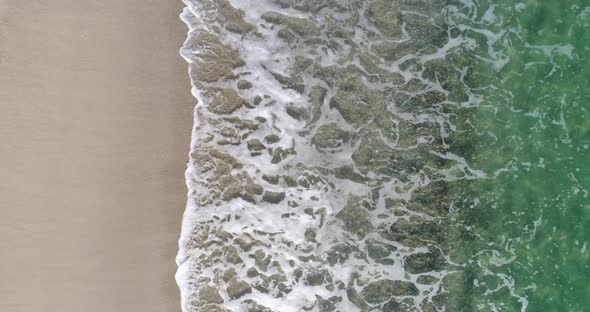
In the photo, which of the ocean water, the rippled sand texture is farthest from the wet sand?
the ocean water

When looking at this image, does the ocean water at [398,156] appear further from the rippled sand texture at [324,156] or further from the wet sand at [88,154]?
the wet sand at [88,154]

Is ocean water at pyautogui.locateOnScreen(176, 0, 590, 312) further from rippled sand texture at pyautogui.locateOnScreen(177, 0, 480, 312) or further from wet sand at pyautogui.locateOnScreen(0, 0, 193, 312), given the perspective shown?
wet sand at pyautogui.locateOnScreen(0, 0, 193, 312)

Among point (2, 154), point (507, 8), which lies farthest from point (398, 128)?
point (2, 154)

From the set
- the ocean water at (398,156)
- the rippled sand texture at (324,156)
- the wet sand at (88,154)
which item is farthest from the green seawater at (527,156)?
the wet sand at (88,154)

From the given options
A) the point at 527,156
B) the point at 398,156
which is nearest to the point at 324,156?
the point at 398,156

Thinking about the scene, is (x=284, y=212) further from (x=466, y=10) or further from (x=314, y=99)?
(x=466, y=10)

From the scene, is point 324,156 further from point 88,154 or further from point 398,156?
point 88,154
